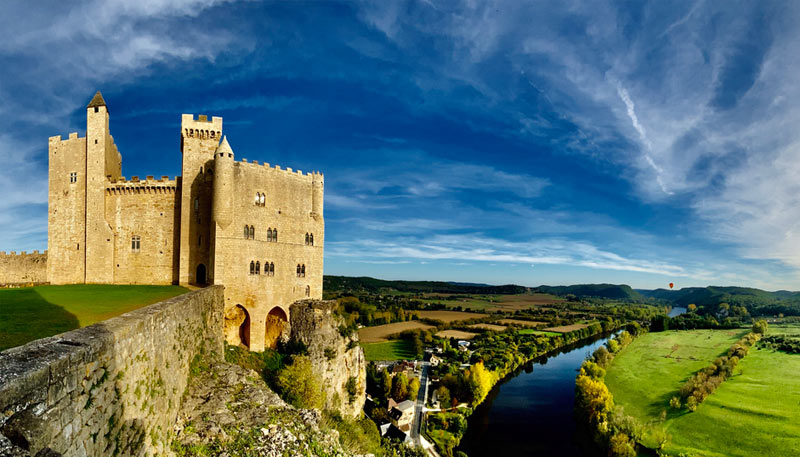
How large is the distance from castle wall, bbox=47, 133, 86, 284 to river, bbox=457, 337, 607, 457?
35.2 m

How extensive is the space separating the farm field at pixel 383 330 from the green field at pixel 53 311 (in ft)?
229

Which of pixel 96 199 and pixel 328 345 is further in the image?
pixel 328 345

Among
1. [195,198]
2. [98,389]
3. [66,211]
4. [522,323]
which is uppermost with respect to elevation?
→ [195,198]

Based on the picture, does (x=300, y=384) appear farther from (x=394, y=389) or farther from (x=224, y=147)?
(x=394, y=389)

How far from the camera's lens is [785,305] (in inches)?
5285

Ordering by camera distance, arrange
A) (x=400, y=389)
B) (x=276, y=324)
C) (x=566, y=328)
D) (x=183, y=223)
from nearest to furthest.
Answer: (x=183, y=223) < (x=276, y=324) < (x=400, y=389) < (x=566, y=328)

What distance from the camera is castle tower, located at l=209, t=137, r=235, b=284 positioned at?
71.4 ft

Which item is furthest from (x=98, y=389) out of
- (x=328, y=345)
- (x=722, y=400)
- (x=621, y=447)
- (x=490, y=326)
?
(x=490, y=326)

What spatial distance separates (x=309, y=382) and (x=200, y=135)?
15581 mm

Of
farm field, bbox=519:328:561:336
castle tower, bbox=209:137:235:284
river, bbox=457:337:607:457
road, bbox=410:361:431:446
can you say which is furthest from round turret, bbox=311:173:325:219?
farm field, bbox=519:328:561:336

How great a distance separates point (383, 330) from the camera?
95.6m

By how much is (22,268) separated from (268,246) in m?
16.2

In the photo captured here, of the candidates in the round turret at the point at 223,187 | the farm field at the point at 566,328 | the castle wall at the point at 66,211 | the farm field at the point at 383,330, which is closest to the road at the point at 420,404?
the farm field at the point at 383,330

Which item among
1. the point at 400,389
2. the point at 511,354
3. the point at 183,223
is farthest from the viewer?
the point at 511,354
